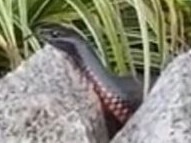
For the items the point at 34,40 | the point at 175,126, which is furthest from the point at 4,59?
the point at 175,126

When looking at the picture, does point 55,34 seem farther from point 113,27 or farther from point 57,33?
point 113,27

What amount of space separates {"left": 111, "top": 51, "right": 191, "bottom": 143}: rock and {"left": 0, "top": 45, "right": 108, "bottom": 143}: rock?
53mm

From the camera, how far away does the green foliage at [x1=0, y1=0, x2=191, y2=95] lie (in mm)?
1092

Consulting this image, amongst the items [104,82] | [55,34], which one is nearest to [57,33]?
[55,34]

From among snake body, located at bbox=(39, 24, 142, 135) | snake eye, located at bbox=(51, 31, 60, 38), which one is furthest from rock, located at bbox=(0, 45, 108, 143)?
snake eye, located at bbox=(51, 31, 60, 38)

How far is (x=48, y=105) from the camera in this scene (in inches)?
34.1

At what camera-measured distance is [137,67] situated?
1225mm

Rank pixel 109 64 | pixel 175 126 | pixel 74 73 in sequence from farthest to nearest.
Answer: pixel 109 64
pixel 74 73
pixel 175 126

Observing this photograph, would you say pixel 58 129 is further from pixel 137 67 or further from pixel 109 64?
pixel 137 67

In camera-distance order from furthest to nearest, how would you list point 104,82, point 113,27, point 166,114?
point 113,27, point 104,82, point 166,114

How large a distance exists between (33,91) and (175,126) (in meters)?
0.19

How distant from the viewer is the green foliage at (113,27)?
1.09 m

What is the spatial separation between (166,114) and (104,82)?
168 millimetres

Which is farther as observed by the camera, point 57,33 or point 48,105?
point 57,33
